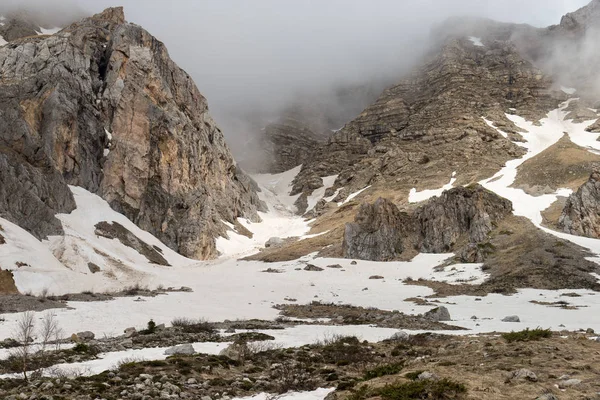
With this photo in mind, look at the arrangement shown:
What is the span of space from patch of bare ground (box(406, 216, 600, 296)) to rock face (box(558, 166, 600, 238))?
643 centimetres

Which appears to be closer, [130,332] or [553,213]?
[130,332]

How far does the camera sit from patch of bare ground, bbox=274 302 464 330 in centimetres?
2300

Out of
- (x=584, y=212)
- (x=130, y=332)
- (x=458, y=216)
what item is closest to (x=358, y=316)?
(x=130, y=332)

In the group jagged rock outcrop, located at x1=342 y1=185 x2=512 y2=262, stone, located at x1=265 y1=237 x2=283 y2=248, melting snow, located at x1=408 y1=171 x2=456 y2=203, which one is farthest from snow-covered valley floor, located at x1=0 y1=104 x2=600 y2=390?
stone, located at x1=265 y1=237 x2=283 y2=248

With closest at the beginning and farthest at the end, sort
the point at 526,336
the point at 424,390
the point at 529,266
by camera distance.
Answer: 1. the point at 424,390
2. the point at 526,336
3. the point at 529,266

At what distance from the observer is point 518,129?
138875 mm

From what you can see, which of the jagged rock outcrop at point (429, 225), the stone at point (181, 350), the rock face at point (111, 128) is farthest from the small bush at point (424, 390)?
the jagged rock outcrop at point (429, 225)

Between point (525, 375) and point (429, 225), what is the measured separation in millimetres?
65162

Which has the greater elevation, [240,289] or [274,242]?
[274,242]

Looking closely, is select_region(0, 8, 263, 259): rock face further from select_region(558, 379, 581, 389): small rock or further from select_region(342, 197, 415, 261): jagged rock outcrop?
select_region(558, 379, 581, 389): small rock

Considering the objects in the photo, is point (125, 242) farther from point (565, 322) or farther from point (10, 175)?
point (565, 322)

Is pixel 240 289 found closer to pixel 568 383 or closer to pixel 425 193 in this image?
pixel 568 383

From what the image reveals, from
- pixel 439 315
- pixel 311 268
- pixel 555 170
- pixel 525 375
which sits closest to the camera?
pixel 525 375

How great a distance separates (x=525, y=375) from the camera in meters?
8.73
